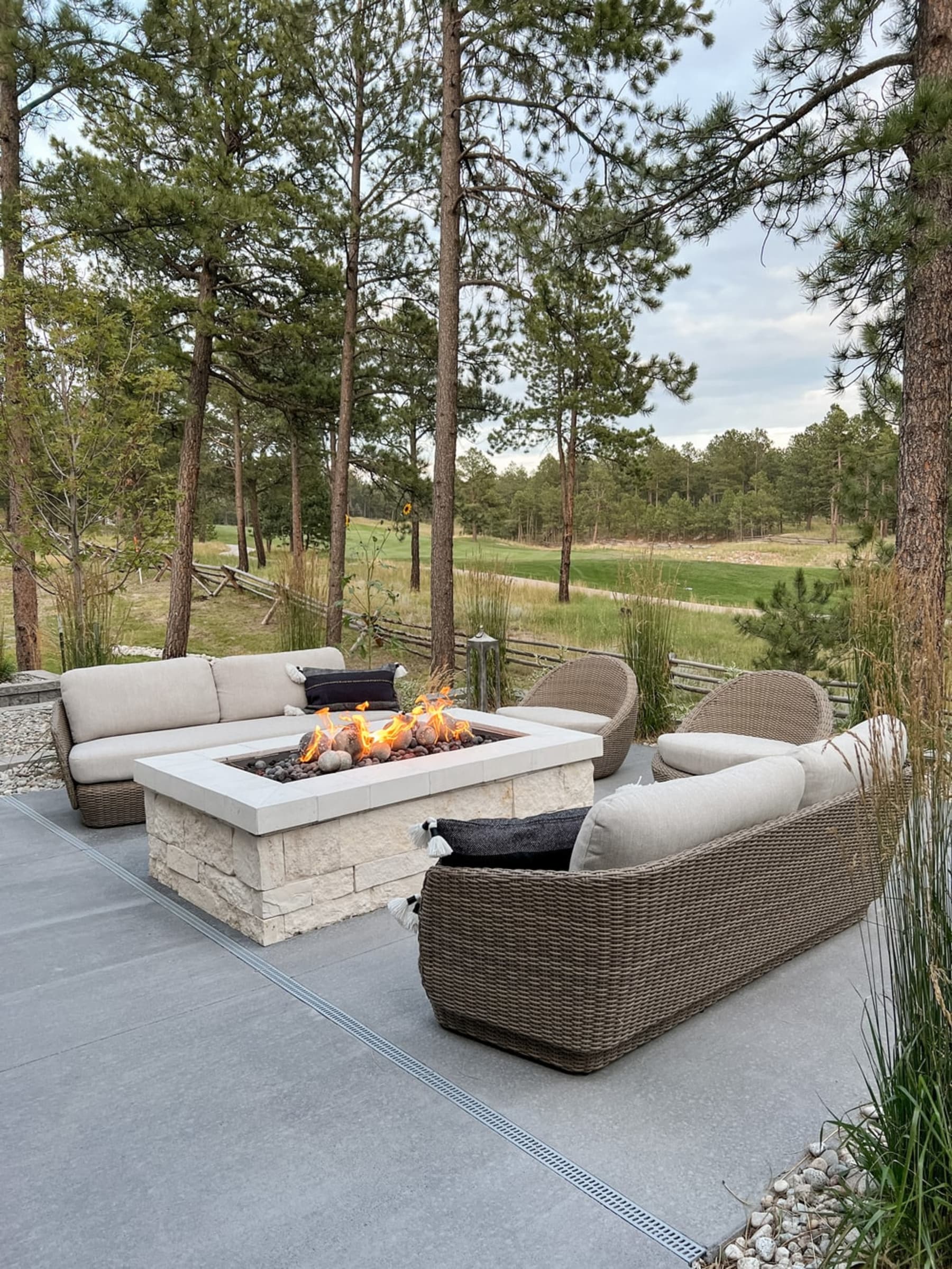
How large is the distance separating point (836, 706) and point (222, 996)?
4615mm

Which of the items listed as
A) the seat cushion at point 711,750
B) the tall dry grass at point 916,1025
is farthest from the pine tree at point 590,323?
the tall dry grass at point 916,1025

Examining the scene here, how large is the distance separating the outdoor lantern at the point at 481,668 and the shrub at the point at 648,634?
2.91 ft

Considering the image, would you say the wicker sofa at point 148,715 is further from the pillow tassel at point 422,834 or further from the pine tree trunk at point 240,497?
the pine tree trunk at point 240,497

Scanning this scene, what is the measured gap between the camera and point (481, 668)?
19.6ft

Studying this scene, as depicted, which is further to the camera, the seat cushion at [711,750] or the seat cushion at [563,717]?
the seat cushion at [563,717]

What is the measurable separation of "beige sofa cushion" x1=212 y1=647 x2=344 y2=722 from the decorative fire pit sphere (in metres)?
1.03

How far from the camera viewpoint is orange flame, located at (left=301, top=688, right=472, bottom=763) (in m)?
3.69

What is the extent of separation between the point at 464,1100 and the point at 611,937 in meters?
0.50

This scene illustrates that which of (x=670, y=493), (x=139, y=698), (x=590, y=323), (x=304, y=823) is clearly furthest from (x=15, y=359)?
(x=670, y=493)

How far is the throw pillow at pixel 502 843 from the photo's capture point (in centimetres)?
218

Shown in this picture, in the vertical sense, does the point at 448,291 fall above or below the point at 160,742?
above

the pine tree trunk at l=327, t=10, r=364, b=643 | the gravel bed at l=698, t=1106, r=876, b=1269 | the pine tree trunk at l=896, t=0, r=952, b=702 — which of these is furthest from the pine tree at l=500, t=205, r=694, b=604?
the gravel bed at l=698, t=1106, r=876, b=1269

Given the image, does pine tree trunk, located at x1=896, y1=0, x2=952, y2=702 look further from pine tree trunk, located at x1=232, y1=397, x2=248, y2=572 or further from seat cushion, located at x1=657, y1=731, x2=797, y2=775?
pine tree trunk, located at x1=232, y1=397, x2=248, y2=572

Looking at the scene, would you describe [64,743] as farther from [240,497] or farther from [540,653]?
[240,497]
